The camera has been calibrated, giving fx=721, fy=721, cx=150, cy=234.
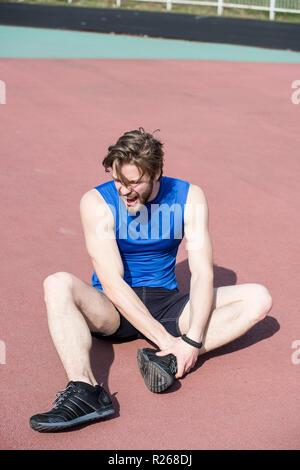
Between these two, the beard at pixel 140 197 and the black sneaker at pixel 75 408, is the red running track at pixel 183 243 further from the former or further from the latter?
the beard at pixel 140 197

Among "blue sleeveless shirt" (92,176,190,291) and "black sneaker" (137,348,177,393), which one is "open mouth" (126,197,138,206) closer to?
"blue sleeveless shirt" (92,176,190,291)

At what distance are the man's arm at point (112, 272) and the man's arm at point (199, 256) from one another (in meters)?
0.21

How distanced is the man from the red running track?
19 cm

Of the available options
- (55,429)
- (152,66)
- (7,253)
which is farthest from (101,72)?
(55,429)

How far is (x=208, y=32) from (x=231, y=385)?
16.6 metres

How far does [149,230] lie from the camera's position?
401cm

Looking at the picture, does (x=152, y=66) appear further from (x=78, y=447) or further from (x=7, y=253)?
(x=78, y=447)

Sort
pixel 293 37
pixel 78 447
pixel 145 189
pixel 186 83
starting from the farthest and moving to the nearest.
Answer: pixel 293 37 < pixel 186 83 < pixel 145 189 < pixel 78 447

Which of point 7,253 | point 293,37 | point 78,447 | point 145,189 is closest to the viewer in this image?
point 78,447

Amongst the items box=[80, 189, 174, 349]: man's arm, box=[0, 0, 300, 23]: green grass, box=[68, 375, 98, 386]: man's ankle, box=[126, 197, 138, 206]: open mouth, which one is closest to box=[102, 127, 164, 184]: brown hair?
box=[126, 197, 138, 206]: open mouth

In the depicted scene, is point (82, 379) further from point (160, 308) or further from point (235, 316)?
point (235, 316)

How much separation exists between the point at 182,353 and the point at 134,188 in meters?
0.90

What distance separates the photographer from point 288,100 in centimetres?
1088

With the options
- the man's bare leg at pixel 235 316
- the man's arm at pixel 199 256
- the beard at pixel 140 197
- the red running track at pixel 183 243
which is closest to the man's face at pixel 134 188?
the beard at pixel 140 197
